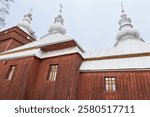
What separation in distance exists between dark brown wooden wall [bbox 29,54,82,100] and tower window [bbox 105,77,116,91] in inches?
83.9

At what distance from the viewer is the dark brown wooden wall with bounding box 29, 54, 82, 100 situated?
9.20 meters

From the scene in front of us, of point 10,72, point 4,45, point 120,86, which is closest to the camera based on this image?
point 120,86

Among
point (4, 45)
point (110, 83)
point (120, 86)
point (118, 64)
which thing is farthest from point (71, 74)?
point (4, 45)

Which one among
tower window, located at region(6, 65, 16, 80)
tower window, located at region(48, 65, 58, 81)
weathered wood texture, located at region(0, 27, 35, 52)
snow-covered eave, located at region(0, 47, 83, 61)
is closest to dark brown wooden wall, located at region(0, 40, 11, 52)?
weathered wood texture, located at region(0, 27, 35, 52)

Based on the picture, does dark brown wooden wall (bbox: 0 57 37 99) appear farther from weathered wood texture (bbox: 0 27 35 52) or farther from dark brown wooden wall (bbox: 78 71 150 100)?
weathered wood texture (bbox: 0 27 35 52)

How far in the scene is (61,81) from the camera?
9664 mm

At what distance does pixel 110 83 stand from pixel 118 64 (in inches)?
62.1

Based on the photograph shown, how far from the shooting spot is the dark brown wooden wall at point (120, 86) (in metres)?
8.57

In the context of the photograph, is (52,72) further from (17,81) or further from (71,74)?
(17,81)

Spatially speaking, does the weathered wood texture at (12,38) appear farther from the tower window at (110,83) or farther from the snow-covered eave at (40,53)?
the tower window at (110,83)

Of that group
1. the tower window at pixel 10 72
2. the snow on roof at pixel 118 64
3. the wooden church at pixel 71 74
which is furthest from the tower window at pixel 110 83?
the tower window at pixel 10 72

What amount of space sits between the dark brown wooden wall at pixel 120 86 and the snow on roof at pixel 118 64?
15.9 inches

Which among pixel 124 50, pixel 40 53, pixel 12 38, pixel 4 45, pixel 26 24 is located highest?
pixel 26 24

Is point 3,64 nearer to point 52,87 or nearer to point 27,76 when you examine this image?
point 27,76
